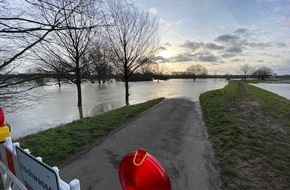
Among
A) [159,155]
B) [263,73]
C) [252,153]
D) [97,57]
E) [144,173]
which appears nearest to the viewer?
[144,173]

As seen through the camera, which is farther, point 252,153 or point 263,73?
point 263,73

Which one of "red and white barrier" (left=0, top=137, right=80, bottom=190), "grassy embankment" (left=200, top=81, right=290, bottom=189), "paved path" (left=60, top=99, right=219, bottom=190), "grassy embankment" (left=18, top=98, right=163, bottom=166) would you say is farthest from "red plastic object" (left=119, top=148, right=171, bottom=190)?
"grassy embankment" (left=18, top=98, right=163, bottom=166)

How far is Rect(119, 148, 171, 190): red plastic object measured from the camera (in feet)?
4.19

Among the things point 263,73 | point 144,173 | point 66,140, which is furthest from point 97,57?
point 263,73

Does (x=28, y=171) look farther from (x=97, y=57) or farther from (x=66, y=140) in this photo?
(x=97, y=57)

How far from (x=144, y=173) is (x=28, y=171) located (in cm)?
112

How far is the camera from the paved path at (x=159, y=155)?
475 cm

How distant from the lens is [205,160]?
5.97 metres

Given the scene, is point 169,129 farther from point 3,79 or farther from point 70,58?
point 70,58

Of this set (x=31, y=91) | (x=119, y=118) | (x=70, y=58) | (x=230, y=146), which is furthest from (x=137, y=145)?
(x=70, y=58)

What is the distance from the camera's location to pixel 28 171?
1.97m

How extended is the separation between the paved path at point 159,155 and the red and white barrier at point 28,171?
211 centimetres

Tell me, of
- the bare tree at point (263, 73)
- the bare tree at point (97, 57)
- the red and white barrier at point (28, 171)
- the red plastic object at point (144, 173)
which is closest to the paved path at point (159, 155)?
the red and white barrier at point (28, 171)

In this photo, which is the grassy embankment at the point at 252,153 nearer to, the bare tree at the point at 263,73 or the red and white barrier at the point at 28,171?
the red and white barrier at the point at 28,171
